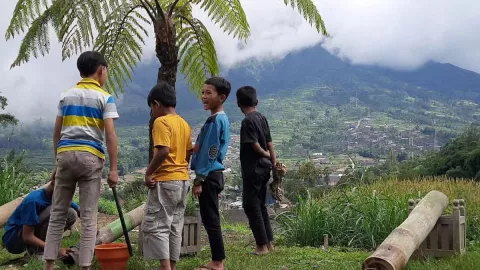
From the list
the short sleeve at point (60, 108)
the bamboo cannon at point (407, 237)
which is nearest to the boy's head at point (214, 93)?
the short sleeve at point (60, 108)

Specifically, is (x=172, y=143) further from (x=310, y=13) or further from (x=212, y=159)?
(x=310, y=13)

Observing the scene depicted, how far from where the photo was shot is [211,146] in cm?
527

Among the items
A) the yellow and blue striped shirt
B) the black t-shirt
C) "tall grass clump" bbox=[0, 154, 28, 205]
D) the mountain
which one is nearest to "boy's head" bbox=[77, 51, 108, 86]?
the yellow and blue striped shirt

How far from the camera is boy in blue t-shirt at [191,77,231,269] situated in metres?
5.27

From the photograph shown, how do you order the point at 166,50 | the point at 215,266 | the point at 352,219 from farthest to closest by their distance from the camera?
the point at 352,219 → the point at 166,50 → the point at 215,266

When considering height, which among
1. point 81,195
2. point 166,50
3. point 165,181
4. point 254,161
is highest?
point 166,50

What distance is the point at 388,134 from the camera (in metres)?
88.1

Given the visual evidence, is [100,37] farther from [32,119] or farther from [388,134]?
[388,134]

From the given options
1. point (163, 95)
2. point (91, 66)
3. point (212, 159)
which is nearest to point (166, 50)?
point (163, 95)

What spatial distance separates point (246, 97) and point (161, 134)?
1562 millimetres

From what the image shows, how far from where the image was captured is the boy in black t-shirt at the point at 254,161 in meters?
6.16

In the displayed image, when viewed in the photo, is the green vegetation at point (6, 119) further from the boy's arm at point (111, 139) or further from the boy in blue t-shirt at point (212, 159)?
the boy's arm at point (111, 139)

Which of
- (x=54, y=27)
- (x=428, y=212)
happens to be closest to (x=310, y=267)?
(x=428, y=212)

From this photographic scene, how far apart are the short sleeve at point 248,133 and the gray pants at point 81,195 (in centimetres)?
165
